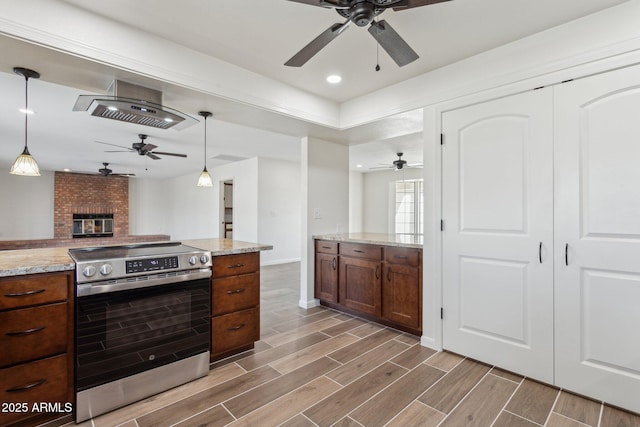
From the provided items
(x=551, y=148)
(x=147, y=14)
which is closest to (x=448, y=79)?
(x=551, y=148)

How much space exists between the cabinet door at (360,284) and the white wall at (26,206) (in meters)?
10.1

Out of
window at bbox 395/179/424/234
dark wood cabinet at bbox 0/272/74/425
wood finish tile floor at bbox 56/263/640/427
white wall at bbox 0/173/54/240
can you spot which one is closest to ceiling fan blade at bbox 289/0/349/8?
dark wood cabinet at bbox 0/272/74/425

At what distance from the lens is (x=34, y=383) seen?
169cm

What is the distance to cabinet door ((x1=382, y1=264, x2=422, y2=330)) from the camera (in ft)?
9.76

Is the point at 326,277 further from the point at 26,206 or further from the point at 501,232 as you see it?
the point at 26,206

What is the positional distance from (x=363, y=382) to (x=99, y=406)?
168cm

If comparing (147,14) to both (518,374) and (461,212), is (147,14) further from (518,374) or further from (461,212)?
(518,374)

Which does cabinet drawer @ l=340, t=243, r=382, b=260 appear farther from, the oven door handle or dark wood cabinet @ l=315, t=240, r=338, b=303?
the oven door handle

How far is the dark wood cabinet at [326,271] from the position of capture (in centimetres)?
379

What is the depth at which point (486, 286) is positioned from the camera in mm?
2482

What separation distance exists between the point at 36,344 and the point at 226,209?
728 cm

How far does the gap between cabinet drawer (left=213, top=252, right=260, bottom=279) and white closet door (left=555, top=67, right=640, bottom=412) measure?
2307mm

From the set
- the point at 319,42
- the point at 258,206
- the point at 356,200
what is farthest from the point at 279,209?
the point at 319,42

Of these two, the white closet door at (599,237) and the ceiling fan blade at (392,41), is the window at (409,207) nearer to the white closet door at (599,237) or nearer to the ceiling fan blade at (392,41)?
the white closet door at (599,237)
